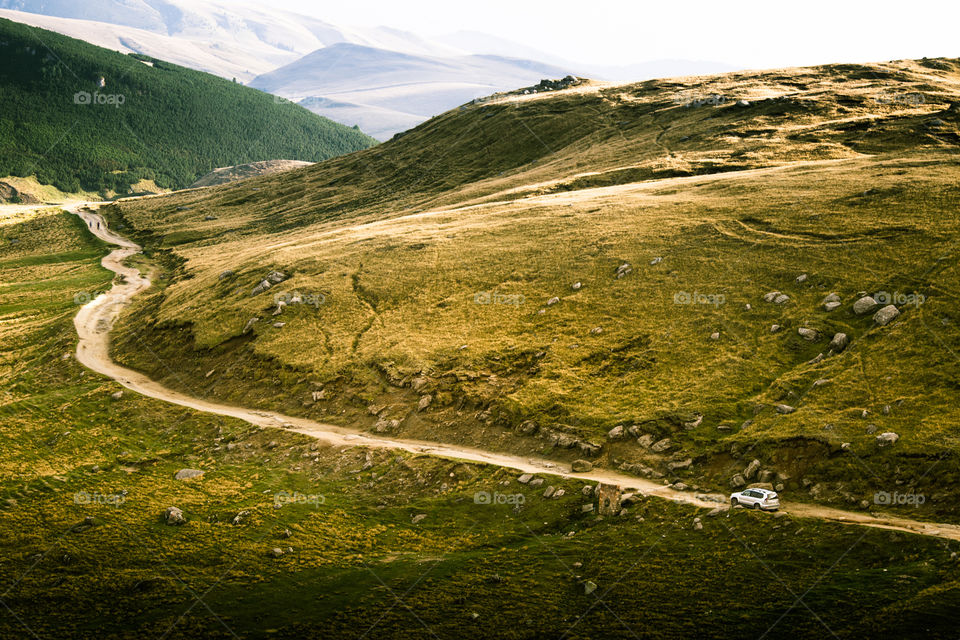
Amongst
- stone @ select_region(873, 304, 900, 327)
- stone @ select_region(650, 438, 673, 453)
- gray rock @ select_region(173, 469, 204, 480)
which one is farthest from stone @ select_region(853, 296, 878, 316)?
gray rock @ select_region(173, 469, 204, 480)

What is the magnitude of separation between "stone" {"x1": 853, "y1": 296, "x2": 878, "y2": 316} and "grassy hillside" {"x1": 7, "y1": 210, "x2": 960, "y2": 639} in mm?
26828

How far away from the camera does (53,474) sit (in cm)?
5747

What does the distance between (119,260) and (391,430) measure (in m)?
147

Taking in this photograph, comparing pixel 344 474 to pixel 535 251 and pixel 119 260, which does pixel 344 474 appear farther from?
pixel 119 260

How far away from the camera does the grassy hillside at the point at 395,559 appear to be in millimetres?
34344

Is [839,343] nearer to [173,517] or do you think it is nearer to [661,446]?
[661,446]

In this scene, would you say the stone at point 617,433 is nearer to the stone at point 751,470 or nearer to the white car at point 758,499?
the stone at point 751,470

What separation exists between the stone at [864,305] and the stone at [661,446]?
22.8m

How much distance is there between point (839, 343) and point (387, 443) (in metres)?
39.0

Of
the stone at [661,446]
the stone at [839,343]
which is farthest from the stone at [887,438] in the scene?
the stone at [661,446]

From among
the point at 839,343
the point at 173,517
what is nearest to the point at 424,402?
the point at 173,517

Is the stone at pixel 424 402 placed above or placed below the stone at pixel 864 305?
below

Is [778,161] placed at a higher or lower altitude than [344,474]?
higher

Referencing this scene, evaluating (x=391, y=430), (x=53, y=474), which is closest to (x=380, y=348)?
(x=391, y=430)
